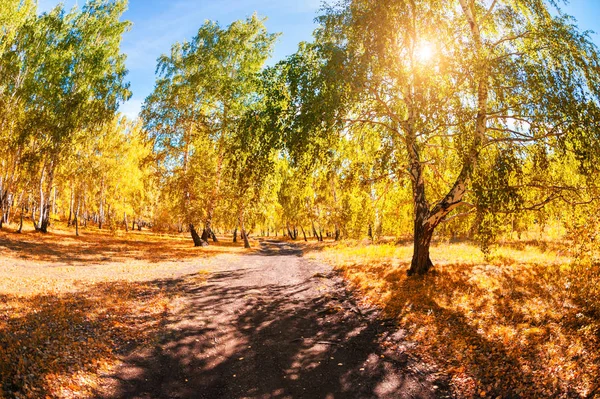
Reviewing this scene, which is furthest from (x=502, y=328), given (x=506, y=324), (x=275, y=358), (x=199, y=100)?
(x=199, y=100)

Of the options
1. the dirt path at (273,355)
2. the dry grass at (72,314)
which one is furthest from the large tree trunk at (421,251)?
the dry grass at (72,314)

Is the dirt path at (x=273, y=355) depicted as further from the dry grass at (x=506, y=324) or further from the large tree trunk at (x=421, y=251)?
the large tree trunk at (x=421, y=251)

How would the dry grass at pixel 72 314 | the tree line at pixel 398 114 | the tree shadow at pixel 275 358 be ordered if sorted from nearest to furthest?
1. the dry grass at pixel 72 314
2. the tree shadow at pixel 275 358
3. the tree line at pixel 398 114

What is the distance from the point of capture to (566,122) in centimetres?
750

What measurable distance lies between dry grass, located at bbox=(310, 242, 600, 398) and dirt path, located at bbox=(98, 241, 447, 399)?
0.77 meters

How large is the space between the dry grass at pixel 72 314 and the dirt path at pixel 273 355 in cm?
61

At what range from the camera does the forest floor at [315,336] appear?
585 cm

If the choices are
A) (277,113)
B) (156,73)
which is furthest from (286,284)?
(156,73)

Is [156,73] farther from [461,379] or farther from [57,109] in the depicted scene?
[461,379]

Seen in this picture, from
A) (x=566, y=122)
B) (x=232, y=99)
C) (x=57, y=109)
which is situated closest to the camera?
(x=566, y=122)

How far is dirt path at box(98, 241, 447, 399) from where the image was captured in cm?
601

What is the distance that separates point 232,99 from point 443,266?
19.3 m

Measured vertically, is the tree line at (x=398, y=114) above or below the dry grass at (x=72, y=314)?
above

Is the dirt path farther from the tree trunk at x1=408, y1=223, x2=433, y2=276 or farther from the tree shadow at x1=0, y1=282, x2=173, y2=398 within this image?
the tree trunk at x1=408, y1=223, x2=433, y2=276
